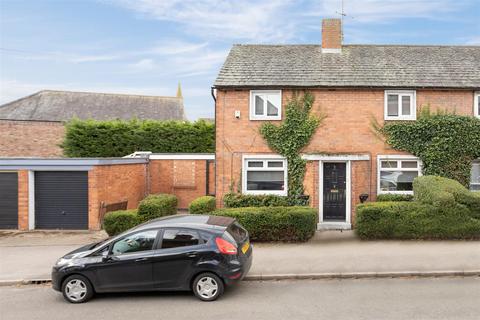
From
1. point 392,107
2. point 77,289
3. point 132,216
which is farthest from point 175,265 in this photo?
point 392,107

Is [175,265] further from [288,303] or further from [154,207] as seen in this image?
[154,207]

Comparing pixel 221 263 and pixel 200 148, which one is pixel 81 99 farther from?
pixel 221 263

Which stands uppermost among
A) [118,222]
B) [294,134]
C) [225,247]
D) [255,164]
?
[294,134]

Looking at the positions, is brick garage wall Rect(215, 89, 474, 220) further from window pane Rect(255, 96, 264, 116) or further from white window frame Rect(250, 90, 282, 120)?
window pane Rect(255, 96, 264, 116)

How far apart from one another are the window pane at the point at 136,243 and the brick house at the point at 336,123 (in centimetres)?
639

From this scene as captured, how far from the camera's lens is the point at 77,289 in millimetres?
6855

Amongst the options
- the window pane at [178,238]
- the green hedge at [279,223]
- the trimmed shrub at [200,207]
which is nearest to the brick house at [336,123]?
the trimmed shrub at [200,207]

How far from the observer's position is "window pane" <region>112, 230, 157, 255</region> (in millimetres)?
6957

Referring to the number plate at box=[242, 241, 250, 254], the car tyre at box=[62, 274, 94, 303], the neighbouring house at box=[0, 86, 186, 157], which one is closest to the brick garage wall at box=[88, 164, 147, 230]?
the car tyre at box=[62, 274, 94, 303]

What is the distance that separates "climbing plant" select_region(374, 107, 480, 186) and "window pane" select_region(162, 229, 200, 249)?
9144 millimetres

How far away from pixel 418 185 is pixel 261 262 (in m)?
6.16

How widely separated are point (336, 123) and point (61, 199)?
1013cm

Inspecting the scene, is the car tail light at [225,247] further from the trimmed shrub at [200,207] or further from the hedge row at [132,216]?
the hedge row at [132,216]

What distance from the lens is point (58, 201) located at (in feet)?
43.6
